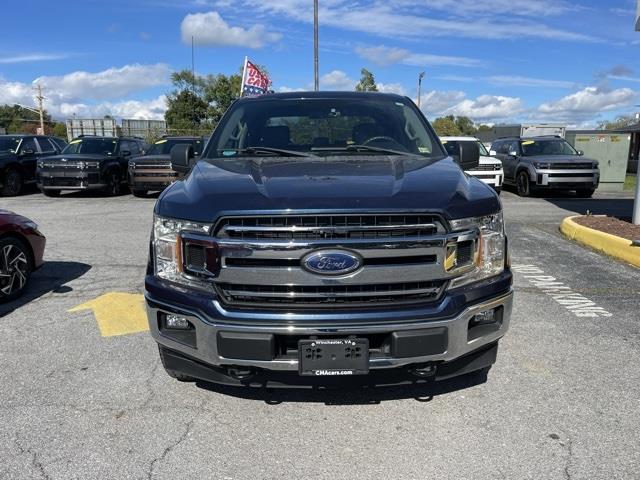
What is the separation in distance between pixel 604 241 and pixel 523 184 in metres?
8.57

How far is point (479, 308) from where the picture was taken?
2.95 m

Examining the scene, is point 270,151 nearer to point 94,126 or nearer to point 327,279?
point 327,279

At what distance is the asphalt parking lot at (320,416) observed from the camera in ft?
9.21

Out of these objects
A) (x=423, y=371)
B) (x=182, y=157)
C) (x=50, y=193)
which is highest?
(x=182, y=157)

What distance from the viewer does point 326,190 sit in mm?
2938

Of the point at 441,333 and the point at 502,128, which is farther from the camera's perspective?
the point at 502,128

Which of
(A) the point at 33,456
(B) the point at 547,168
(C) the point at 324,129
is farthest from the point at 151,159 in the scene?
(A) the point at 33,456

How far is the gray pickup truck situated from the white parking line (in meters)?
9.14

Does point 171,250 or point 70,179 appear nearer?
point 171,250

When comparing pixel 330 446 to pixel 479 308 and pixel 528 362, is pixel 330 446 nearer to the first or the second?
pixel 479 308

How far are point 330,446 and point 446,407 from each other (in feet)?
2.72

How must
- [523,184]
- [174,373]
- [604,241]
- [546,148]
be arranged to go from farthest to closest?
[546,148]
[523,184]
[604,241]
[174,373]

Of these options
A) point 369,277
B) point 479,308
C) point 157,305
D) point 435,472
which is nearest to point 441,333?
point 479,308

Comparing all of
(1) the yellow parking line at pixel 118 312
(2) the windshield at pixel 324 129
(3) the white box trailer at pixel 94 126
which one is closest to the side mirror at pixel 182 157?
(2) the windshield at pixel 324 129
